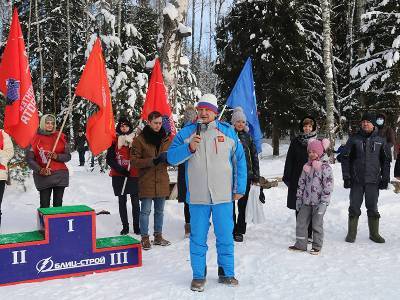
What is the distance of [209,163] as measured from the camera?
Result: 15.1 feet

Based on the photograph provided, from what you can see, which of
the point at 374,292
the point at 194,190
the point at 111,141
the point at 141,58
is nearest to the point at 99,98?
the point at 111,141

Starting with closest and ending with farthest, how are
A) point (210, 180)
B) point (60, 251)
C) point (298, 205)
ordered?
point (210, 180) < point (60, 251) < point (298, 205)

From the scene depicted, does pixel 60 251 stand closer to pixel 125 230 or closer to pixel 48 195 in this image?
pixel 48 195

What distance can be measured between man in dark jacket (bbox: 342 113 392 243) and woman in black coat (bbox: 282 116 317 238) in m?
0.65

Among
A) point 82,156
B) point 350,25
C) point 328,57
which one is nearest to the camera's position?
point 328,57

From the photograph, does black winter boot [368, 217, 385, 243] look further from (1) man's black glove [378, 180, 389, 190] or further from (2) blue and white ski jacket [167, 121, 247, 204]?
(2) blue and white ski jacket [167, 121, 247, 204]

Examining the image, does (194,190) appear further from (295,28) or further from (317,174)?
(295,28)

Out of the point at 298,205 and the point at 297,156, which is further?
the point at 297,156

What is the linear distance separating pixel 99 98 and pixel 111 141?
67 cm

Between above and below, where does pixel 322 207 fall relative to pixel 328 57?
below

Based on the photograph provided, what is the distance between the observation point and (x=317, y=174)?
6.04m

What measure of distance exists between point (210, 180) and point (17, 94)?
341 centimetres

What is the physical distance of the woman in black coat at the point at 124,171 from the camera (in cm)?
698

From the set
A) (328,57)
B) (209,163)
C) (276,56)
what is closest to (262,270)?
(209,163)
